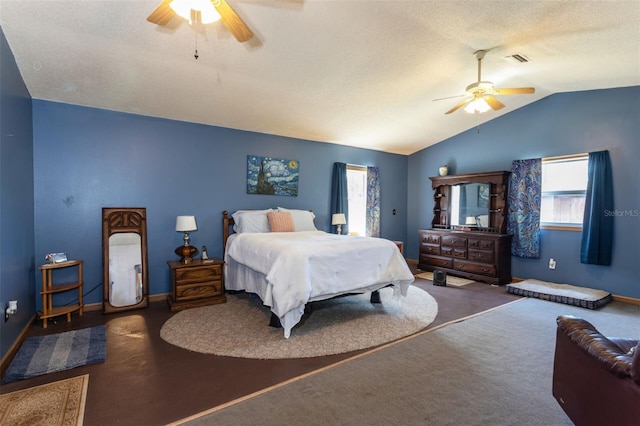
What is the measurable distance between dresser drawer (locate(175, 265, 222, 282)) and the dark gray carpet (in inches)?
87.1

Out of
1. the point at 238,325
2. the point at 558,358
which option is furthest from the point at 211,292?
the point at 558,358

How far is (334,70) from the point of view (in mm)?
3594

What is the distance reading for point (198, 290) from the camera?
396cm

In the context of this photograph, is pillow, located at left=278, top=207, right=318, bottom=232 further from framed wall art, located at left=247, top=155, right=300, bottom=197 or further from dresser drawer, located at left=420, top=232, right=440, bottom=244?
dresser drawer, located at left=420, top=232, right=440, bottom=244

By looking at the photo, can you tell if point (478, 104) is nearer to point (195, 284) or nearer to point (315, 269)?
point (315, 269)

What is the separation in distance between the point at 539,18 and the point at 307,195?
397cm

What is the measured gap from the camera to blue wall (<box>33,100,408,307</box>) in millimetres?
3674

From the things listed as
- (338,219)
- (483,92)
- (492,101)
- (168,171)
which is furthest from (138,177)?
(492,101)

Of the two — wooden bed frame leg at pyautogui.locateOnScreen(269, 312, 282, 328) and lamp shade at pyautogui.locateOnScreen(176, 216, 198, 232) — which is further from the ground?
lamp shade at pyautogui.locateOnScreen(176, 216, 198, 232)

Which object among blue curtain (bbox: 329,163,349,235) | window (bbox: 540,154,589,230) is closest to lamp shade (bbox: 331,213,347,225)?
blue curtain (bbox: 329,163,349,235)

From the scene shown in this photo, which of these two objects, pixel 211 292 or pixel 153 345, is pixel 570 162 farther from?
pixel 153 345

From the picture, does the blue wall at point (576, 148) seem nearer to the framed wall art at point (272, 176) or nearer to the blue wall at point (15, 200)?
the framed wall art at point (272, 176)

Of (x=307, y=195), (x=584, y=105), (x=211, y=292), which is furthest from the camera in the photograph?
(x=307, y=195)

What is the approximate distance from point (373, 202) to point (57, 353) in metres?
Answer: 5.36
